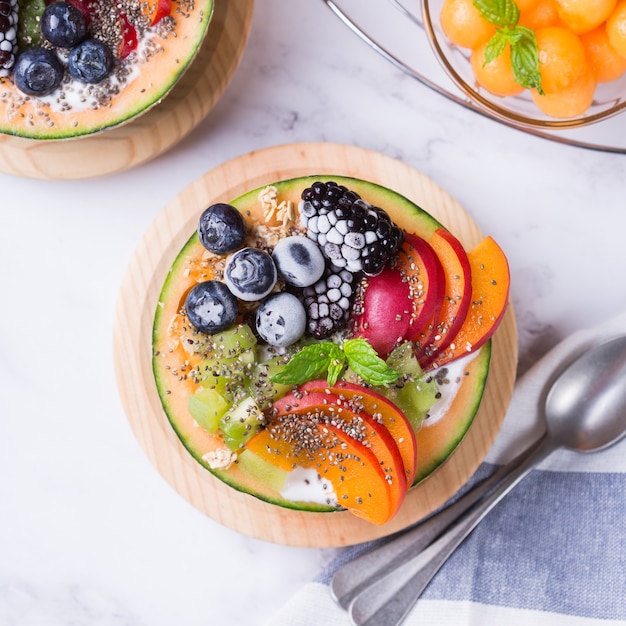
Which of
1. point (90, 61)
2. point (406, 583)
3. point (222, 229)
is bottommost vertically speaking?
point (406, 583)

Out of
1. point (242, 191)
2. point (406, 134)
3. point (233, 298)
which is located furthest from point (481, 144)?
point (233, 298)

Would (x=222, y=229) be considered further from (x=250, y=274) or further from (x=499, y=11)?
(x=499, y=11)

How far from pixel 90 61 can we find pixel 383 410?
2.81ft

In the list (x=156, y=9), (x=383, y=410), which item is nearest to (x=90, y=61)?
(x=156, y=9)

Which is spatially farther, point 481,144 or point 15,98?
point 481,144

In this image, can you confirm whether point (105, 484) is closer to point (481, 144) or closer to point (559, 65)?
point (481, 144)

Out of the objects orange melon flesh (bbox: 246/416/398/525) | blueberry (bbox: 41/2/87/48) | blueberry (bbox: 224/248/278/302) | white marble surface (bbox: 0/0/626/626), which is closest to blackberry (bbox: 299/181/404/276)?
blueberry (bbox: 224/248/278/302)

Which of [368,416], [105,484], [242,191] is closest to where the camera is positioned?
[368,416]

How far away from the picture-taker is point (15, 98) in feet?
4.85

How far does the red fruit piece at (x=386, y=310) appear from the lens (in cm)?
141

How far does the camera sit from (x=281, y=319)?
137 cm

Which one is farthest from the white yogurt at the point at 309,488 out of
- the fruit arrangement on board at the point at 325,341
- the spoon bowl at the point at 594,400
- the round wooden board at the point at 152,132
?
the round wooden board at the point at 152,132

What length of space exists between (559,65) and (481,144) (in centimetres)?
34

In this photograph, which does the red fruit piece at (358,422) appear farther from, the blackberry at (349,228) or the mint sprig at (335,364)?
the blackberry at (349,228)
